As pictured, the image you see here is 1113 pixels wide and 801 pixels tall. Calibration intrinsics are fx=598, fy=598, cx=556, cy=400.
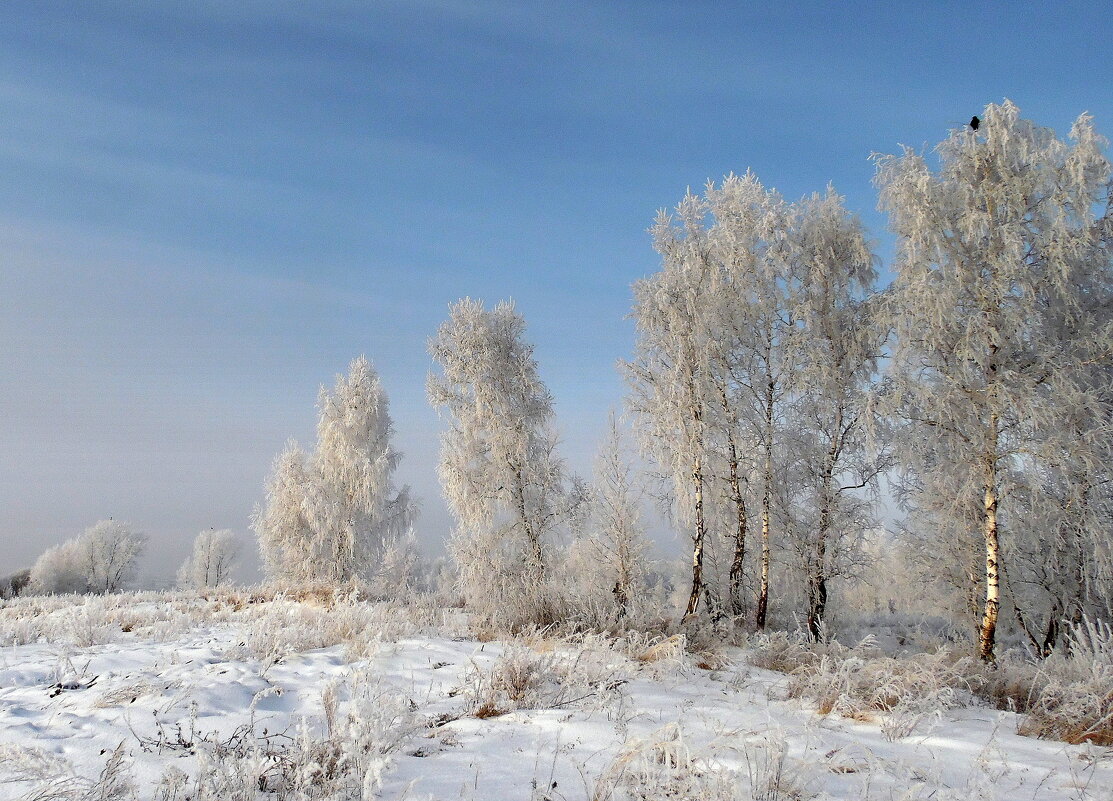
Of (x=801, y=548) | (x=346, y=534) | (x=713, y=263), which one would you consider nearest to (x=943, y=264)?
(x=713, y=263)

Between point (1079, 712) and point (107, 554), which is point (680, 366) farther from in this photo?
point (107, 554)

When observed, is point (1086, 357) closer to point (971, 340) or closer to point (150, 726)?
point (971, 340)

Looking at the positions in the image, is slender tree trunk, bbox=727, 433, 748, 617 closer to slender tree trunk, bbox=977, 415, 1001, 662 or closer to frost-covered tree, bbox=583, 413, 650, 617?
frost-covered tree, bbox=583, 413, 650, 617

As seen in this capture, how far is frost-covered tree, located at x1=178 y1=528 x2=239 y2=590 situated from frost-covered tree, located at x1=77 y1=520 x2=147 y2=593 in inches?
171

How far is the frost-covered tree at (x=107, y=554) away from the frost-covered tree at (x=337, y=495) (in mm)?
35328

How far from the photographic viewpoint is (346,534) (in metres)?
23.5

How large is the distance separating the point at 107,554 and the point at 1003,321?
61557 mm

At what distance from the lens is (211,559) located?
176ft

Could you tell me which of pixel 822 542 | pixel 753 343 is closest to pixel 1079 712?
pixel 822 542

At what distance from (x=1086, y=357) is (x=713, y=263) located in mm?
6628

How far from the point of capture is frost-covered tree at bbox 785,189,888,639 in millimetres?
12648

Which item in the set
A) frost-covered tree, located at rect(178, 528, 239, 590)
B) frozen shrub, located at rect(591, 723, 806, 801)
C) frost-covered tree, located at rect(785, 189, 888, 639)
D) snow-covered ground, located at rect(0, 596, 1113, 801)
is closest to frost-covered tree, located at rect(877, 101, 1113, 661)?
frost-covered tree, located at rect(785, 189, 888, 639)

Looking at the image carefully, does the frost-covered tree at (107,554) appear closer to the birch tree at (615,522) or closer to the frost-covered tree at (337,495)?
the frost-covered tree at (337,495)

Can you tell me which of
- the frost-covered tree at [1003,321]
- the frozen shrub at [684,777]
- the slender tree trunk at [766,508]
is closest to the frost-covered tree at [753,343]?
the slender tree trunk at [766,508]
